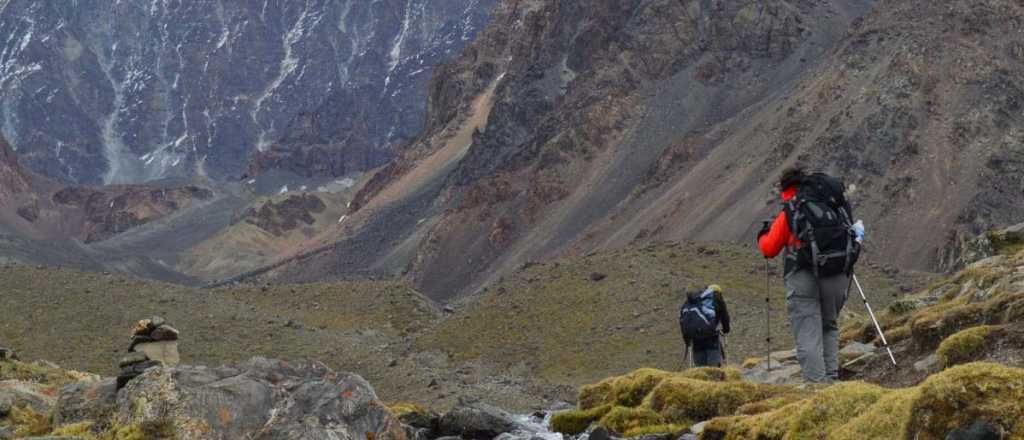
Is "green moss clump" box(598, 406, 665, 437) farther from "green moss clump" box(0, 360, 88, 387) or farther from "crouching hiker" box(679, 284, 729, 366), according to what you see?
"green moss clump" box(0, 360, 88, 387)

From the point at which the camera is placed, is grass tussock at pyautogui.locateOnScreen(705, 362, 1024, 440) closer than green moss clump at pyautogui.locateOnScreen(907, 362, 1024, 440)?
No

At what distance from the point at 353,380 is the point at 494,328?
3937 cm

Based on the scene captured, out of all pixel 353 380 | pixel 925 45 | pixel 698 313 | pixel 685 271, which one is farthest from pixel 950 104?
pixel 353 380

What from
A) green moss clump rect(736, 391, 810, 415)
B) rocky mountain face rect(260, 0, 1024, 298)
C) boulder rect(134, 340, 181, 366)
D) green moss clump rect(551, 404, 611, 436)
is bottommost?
green moss clump rect(551, 404, 611, 436)

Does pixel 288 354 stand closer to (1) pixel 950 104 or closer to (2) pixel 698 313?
(2) pixel 698 313

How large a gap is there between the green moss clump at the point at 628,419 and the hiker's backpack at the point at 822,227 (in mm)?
3064

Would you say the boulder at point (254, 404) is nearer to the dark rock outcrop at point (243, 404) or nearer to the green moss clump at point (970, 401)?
the dark rock outcrop at point (243, 404)

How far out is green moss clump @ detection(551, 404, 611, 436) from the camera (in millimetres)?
18484

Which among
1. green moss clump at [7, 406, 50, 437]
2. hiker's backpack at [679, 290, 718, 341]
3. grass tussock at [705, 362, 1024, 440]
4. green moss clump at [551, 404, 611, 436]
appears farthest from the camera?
hiker's backpack at [679, 290, 718, 341]

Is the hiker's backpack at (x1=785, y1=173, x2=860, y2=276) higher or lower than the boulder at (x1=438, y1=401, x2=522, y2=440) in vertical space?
higher

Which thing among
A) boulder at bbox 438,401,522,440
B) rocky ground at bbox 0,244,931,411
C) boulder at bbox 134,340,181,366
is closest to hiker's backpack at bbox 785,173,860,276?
boulder at bbox 438,401,522,440

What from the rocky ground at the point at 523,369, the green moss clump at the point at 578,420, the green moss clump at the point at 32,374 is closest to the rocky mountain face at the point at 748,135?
the rocky ground at the point at 523,369

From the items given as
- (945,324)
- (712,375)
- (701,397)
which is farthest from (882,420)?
(712,375)

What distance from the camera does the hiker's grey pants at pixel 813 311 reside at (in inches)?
605
